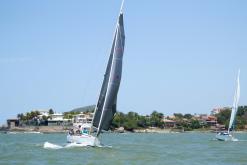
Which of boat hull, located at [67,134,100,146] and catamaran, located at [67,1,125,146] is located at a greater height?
catamaran, located at [67,1,125,146]

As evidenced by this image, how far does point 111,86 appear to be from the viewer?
5084 centimetres

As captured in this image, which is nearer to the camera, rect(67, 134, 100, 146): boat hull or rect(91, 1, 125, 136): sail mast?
rect(67, 134, 100, 146): boat hull

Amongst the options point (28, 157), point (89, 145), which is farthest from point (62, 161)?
point (89, 145)

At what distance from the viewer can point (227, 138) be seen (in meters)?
89.4

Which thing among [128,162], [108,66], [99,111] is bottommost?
[128,162]

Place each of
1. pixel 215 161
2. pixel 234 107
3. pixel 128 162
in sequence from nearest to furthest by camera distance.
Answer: pixel 128 162 → pixel 215 161 → pixel 234 107

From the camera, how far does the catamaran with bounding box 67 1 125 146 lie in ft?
167

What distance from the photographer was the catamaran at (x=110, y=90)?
50.9 metres

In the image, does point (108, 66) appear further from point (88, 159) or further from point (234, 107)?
point (234, 107)

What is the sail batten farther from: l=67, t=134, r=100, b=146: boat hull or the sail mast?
l=67, t=134, r=100, b=146: boat hull

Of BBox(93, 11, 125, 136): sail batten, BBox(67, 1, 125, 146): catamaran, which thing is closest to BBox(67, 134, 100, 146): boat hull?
BBox(67, 1, 125, 146): catamaran

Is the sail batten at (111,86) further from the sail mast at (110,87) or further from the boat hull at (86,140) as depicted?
the boat hull at (86,140)

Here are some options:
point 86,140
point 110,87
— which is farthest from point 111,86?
point 86,140

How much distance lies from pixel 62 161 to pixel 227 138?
53971 mm
